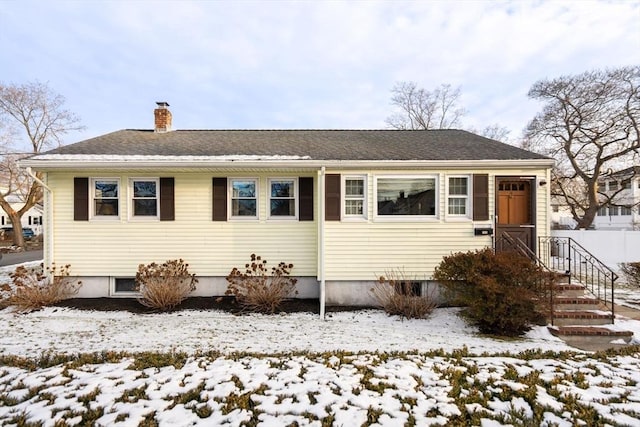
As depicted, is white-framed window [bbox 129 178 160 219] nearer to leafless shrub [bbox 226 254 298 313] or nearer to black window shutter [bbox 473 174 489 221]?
leafless shrub [bbox 226 254 298 313]

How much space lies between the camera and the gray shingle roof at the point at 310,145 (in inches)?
305

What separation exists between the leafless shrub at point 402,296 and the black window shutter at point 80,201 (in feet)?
24.8

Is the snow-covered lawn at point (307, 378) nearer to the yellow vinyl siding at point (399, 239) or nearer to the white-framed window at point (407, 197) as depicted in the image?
the yellow vinyl siding at point (399, 239)

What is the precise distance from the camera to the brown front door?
24.6 feet

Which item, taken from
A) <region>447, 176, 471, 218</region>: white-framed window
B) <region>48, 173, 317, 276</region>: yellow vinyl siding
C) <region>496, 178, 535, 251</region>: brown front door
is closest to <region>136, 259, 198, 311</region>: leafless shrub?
<region>48, 173, 317, 276</region>: yellow vinyl siding

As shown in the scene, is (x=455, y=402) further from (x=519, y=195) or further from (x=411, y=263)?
(x=519, y=195)

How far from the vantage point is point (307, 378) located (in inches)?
150

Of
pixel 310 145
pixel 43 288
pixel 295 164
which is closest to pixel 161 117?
pixel 310 145

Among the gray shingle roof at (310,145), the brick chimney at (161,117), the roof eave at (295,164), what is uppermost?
the brick chimney at (161,117)

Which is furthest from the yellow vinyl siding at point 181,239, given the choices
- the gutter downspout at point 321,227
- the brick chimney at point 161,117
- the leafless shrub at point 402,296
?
the brick chimney at point 161,117

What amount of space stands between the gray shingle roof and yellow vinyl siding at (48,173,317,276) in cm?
97

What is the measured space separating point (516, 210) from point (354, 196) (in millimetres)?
4080

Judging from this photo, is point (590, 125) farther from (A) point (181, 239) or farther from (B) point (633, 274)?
(A) point (181, 239)

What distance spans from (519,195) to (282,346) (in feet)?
22.1
